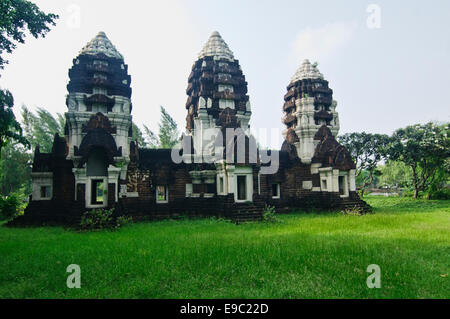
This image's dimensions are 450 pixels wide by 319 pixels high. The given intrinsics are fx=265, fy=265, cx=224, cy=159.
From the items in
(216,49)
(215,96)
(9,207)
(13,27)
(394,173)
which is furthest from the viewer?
(394,173)

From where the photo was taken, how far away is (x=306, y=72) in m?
20.3

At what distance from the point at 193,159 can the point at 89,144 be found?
18.9ft

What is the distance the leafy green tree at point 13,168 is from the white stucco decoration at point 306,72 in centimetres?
2838

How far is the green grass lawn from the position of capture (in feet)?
16.8

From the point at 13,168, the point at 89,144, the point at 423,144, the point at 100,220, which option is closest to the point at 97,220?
the point at 100,220

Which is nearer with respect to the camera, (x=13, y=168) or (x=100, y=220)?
(x=100, y=220)

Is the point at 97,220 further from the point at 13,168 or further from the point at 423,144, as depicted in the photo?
the point at 423,144

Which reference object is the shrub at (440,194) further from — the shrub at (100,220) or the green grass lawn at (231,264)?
the shrub at (100,220)

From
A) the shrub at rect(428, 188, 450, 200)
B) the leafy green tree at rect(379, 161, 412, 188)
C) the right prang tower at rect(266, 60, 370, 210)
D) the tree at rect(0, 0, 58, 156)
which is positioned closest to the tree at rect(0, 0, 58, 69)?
the tree at rect(0, 0, 58, 156)

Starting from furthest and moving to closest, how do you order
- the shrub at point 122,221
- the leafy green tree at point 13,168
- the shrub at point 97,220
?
the leafy green tree at point 13,168 → the shrub at point 122,221 → the shrub at point 97,220

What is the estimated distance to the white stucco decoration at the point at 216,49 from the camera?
57.0 feet

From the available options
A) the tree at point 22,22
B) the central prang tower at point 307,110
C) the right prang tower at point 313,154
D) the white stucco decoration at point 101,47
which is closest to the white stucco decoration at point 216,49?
the white stucco decoration at point 101,47
